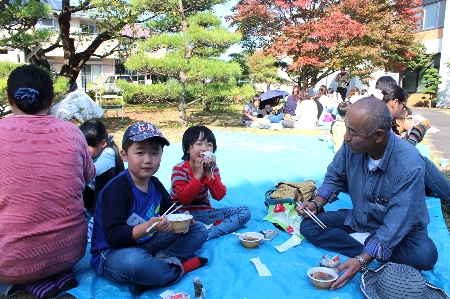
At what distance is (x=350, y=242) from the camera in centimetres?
261

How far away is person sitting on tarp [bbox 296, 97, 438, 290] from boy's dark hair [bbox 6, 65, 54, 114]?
1.83m

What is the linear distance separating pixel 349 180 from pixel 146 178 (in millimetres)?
1398

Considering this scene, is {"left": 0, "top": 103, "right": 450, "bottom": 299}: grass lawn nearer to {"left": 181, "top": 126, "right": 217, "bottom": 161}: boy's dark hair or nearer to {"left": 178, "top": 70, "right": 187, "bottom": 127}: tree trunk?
{"left": 178, "top": 70, "right": 187, "bottom": 127}: tree trunk

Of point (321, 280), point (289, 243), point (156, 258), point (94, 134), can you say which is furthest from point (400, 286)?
point (94, 134)

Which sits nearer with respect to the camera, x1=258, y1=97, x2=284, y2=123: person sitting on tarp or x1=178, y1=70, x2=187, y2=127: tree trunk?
x1=178, y1=70, x2=187, y2=127: tree trunk

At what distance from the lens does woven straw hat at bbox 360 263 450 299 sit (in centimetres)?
193

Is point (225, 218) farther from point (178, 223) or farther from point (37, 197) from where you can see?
point (37, 197)

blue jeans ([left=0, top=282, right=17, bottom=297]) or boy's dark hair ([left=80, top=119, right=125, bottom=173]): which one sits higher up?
boy's dark hair ([left=80, top=119, right=125, bottom=173])

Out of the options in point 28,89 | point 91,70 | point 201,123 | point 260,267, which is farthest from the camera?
point 91,70

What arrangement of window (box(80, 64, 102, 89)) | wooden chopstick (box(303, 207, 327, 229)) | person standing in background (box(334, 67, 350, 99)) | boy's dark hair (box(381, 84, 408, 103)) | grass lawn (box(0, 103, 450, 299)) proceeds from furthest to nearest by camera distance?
window (box(80, 64, 102, 89)), person standing in background (box(334, 67, 350, 99)), grass lawn (box(0, 103, 450, 299)), boy's dark hair (box(381, 84, 408, 103)), wooden chopstick (box(303, 207, 327, 229))

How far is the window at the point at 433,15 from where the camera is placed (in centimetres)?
1753

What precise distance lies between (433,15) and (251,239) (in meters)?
19.6

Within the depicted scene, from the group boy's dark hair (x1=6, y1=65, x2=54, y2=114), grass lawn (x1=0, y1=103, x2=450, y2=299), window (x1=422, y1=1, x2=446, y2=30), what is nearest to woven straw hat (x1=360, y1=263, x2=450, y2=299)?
boy's dark hair (x1=6, y1=65, x2=54, y2=114)

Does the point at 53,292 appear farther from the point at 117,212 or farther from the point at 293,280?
the point at 293,280
